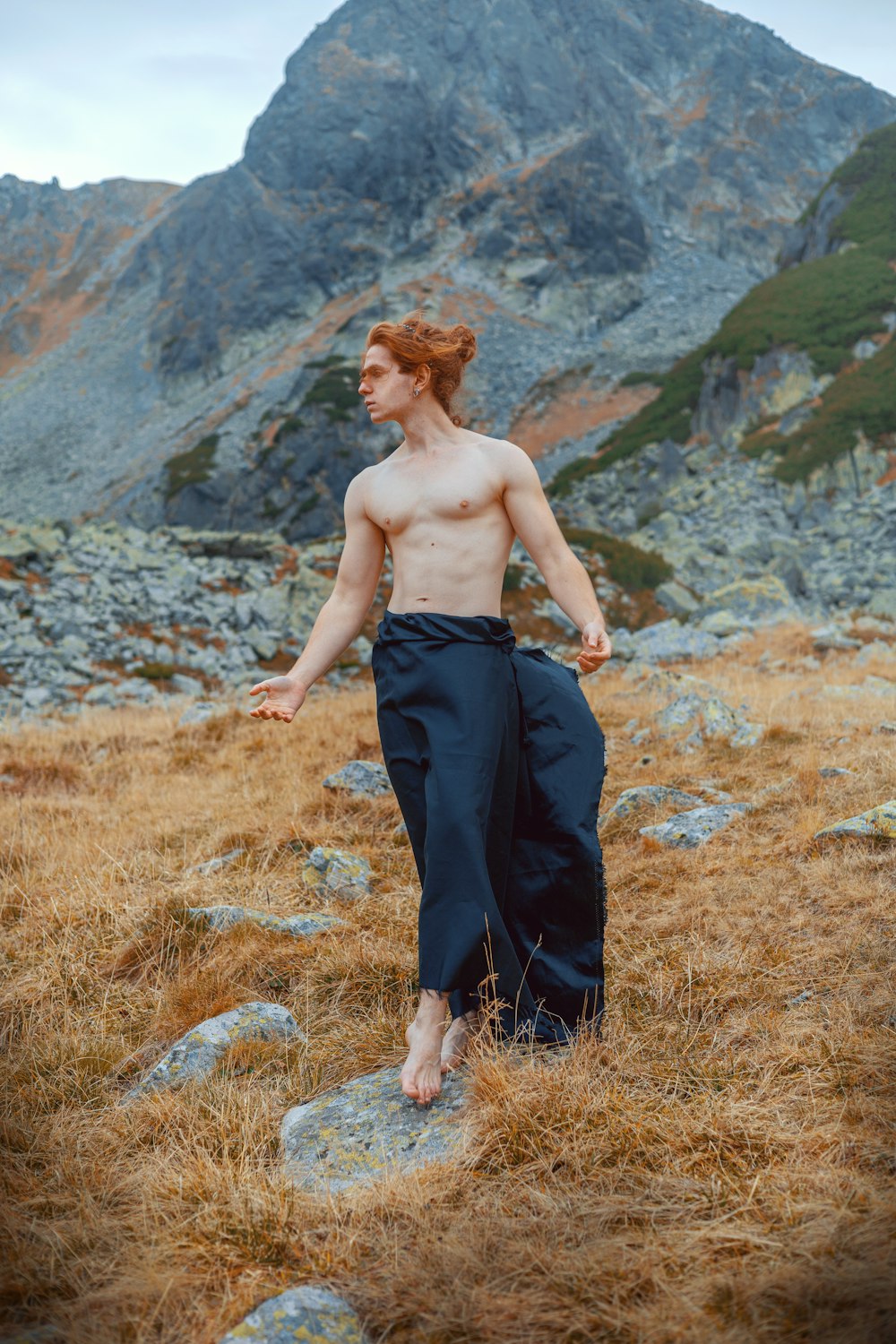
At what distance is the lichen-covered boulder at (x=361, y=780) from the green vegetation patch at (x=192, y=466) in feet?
123

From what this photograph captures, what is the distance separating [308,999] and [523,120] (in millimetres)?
72800

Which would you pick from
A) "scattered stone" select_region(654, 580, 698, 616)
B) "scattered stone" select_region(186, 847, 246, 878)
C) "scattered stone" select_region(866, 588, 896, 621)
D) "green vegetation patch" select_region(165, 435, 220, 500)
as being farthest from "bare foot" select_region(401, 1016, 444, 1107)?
"green vegetation patch" select_region(165, 435, 220, 500)

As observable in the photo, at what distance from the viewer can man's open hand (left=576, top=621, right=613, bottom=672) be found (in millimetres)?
2645

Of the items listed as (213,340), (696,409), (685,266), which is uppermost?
(685,266)

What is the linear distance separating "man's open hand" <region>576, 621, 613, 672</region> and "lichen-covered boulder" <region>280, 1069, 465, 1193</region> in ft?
3.96

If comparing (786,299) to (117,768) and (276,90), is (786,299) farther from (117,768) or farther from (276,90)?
(276,90)

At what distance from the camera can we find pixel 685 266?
57656mm

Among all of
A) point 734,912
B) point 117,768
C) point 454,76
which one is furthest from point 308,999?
point 454,76

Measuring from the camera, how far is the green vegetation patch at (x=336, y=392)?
39.0 meters

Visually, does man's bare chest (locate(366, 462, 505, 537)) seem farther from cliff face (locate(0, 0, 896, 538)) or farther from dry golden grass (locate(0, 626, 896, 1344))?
cliff face (locate(0, 0, 896, 538))

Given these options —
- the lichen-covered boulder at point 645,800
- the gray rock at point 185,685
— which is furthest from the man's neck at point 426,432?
the gray rock at point 185,685

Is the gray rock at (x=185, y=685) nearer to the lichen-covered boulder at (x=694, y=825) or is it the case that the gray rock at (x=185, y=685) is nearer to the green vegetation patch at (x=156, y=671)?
the green vegetation patch at (x=156, y=671)

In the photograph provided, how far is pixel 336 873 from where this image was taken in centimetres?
430

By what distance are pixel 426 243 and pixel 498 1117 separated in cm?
5966
